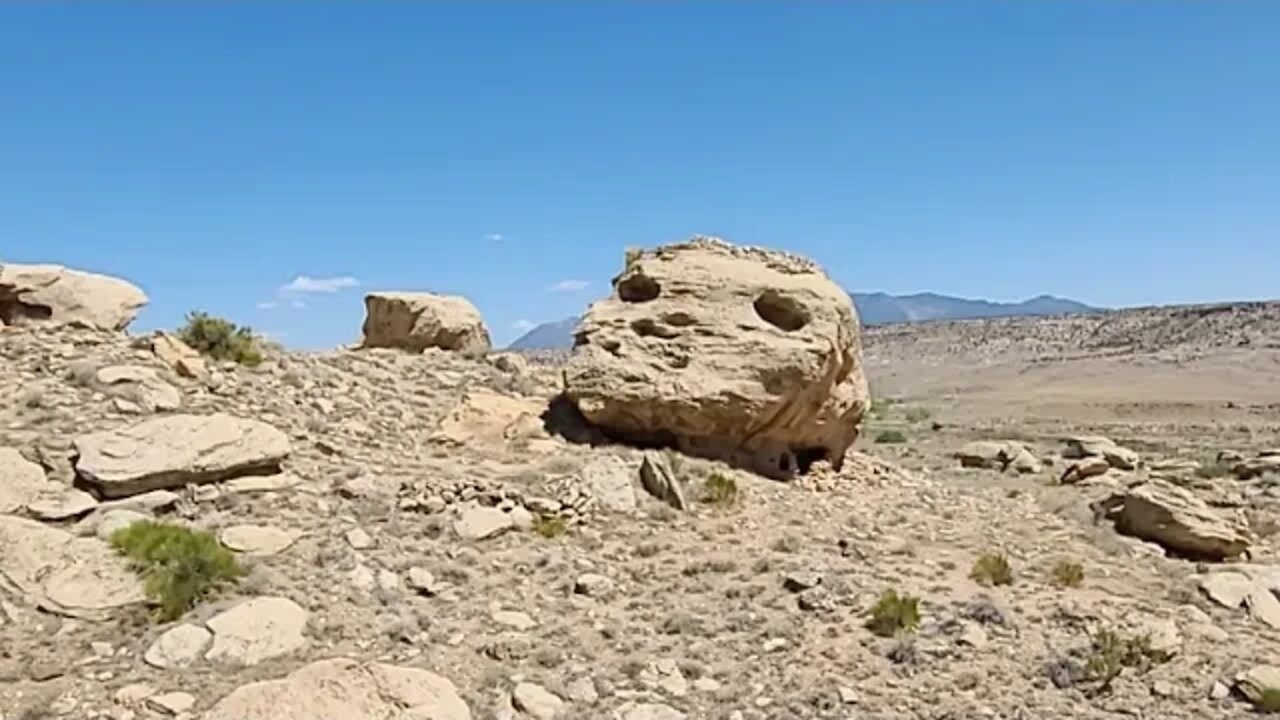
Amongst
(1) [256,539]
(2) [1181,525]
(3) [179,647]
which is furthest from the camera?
(2) [1181,525]

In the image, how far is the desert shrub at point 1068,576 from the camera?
11273mm

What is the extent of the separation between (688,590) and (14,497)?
19.2ft

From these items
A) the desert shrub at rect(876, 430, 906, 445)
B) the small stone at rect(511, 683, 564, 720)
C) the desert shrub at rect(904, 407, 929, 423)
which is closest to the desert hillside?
the small stone at rect(511, 683, 564, 720)

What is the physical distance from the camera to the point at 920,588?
10.8 meters

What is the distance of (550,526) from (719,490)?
2.24 meters

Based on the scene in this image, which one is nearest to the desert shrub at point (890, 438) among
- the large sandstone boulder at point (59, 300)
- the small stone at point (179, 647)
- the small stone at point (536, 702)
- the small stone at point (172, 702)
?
the large sandstone boulder at point (59, 300)

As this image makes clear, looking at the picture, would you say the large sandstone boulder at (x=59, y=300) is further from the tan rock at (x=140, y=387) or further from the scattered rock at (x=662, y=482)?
the scattered rock at (x=662, y=482)

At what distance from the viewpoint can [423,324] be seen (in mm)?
17906

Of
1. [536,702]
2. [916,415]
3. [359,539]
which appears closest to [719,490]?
[359,539]

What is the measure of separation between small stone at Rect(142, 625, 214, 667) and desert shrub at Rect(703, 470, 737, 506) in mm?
5634

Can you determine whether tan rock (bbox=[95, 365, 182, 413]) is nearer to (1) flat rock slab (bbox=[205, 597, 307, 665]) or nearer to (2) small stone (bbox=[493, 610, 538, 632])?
(1) flat rock slab (bbox=[205, 597, 307, 665])

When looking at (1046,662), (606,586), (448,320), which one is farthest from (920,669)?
(448,320)

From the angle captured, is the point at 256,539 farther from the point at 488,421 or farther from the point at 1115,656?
the point at 1115,656

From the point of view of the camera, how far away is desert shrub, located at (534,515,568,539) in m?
11.0
